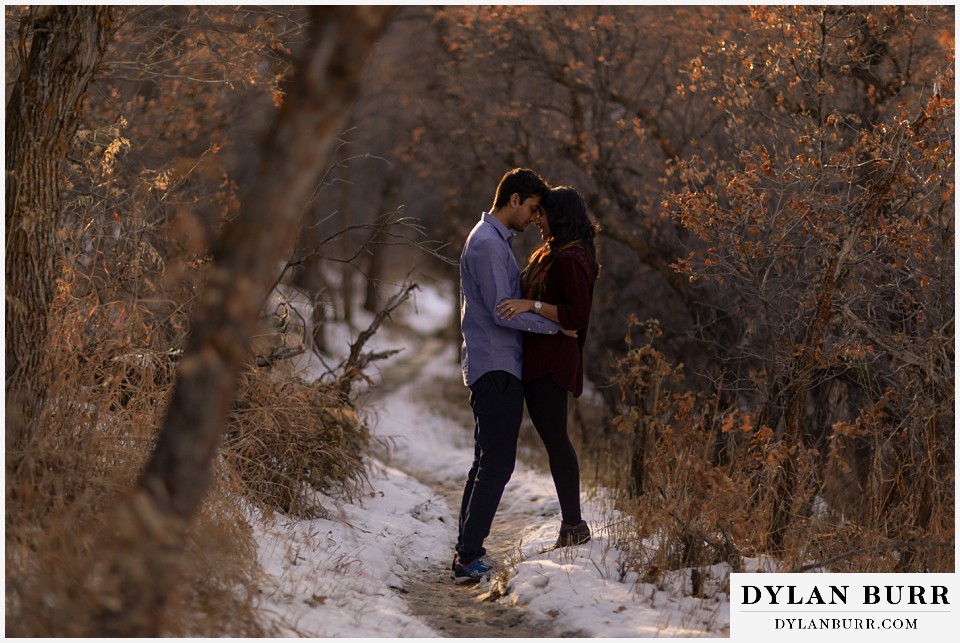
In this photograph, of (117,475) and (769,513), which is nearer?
(117,475)

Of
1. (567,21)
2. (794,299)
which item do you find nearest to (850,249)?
(794,299)

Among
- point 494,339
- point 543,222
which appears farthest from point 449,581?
point 543,222

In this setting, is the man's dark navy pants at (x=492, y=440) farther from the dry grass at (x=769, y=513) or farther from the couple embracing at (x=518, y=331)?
the dry grass at (x=769, y=513)

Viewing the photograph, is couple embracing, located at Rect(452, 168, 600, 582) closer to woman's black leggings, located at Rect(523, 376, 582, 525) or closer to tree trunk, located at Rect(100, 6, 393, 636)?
woman's black leggings, located at Rect(523, 376, 582, 525)

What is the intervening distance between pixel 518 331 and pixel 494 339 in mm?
165

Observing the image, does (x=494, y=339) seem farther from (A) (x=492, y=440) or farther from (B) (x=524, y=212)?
(B) (x=524, y=212)

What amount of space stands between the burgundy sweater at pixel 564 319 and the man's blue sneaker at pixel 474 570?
1076mm

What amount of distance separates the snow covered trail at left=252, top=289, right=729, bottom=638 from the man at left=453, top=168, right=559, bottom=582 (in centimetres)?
42

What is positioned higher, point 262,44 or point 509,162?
point 509,162

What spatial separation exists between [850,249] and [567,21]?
551 centimetres

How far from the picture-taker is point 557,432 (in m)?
5.44

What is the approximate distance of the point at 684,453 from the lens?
5.79m

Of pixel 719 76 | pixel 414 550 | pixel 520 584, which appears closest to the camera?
pixel 520 584

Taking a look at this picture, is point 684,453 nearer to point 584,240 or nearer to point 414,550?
point 584,240
